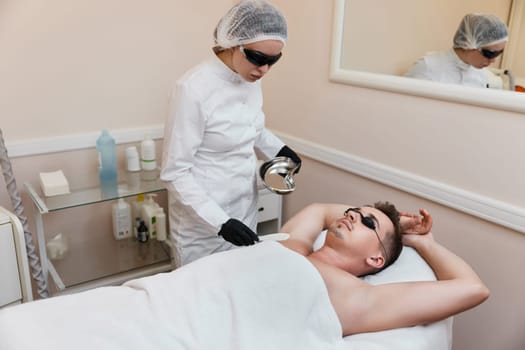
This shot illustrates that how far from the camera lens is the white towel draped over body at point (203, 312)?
40.4 inches

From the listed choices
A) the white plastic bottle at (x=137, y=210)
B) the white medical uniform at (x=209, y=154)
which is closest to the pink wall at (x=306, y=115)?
the white plastic bottle at (x=137, y=210)

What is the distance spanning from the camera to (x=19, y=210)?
171 centimetres

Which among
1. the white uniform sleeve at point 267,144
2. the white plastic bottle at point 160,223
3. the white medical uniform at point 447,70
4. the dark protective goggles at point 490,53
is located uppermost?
the dark protective goggles at point 490,53

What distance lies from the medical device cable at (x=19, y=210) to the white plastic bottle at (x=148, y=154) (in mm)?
586

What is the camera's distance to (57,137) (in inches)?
80.4

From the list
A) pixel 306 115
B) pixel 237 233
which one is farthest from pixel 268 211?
pixel 237 233

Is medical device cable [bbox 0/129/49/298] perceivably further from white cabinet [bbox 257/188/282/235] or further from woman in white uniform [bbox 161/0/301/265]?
white cabinet [bbox 257/188/282/235]

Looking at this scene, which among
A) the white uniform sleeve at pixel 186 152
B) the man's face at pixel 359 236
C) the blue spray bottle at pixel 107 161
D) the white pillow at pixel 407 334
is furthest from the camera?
the blue spray bottle at pixel 107 161

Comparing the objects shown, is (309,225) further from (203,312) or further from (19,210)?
(19,210)

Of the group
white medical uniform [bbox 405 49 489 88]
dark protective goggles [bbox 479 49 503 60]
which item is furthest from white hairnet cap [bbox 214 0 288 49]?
dark protective goggles [bbox 479 49 503 60]

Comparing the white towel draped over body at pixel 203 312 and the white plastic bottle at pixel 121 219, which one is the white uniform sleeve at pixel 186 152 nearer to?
the white towel draped over body at pixel 203 312

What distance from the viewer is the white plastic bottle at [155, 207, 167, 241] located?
224cm

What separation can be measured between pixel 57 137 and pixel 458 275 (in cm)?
167

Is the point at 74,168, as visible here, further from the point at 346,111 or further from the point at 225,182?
the point at 346,111
